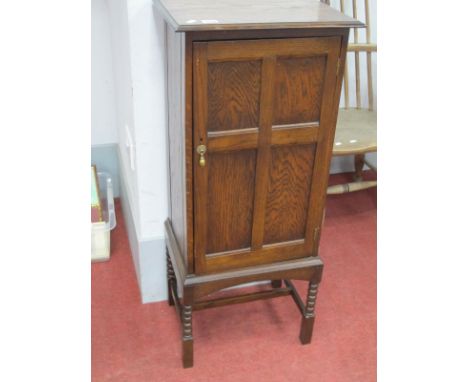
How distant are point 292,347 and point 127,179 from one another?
3.32 ft

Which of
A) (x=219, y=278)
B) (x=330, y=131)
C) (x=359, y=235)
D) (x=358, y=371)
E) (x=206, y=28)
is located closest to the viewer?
(x=206, y=28)

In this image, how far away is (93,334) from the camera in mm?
2004

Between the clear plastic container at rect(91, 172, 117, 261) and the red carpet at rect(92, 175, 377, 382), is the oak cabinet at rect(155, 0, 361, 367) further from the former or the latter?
the clear plastic container at rect(91, 172, 117, 261)

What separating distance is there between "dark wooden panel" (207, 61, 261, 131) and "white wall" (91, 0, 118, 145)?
1.25 m

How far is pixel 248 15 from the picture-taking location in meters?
1.40

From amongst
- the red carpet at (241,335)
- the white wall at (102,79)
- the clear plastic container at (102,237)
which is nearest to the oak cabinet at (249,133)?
the red carpet at (241,335)

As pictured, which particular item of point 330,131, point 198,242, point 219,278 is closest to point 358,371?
point 219,278

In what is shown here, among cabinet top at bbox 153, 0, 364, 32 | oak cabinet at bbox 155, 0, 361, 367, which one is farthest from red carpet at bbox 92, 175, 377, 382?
cabinet top at bbox 153, 0, 364, 32

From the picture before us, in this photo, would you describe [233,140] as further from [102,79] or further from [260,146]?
[102,79]

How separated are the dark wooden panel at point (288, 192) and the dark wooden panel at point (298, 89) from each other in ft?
0.32

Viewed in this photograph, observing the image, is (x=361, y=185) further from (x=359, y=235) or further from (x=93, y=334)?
(x=93, y=334)

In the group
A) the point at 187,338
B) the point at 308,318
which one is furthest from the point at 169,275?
the point at 308,318

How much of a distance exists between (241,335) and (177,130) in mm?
892

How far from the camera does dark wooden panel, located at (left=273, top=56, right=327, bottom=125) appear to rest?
142 cm
